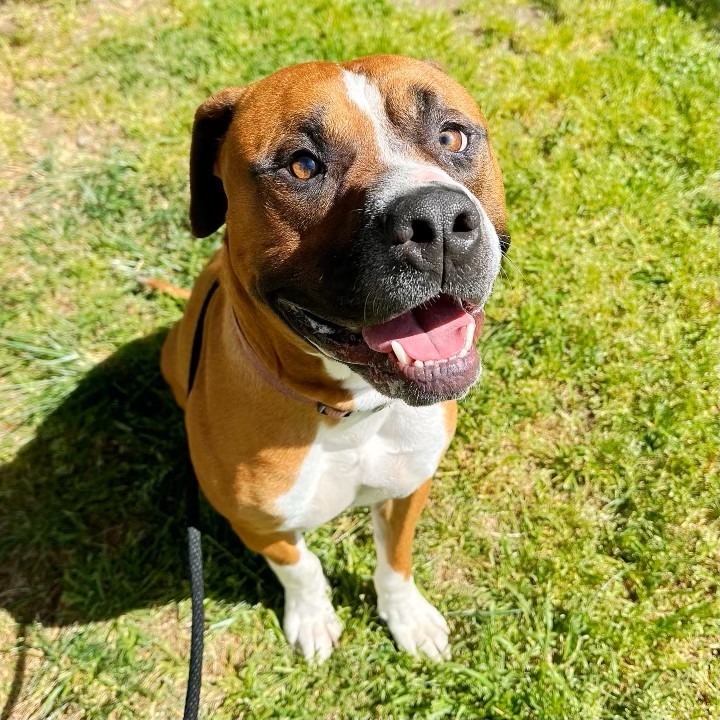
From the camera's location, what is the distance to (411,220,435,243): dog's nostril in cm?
195

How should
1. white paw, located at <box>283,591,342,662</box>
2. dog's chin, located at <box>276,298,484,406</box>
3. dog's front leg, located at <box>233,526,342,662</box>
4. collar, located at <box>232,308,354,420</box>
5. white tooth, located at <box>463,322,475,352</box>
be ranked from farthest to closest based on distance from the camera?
white paw, located at <box>283,591,342,662</box>, dog's front leg, located at <box>233,526,342,662</box>, collar, located at <box>232,308,354,420</box>, white tooth, located at <box>463,322,475,352</box>, dog's chin, located at <box>276,298,484,406</box>

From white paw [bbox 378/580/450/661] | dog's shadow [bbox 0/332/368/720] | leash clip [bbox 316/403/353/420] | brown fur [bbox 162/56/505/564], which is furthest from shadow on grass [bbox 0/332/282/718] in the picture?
leash clip [bbox 316/403/353/420]

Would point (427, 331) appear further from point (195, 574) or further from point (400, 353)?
point (195, 574)

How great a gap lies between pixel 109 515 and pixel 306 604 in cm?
125

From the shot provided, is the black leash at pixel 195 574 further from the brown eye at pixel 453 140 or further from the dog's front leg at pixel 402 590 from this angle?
the brown eye at pixel 453 140

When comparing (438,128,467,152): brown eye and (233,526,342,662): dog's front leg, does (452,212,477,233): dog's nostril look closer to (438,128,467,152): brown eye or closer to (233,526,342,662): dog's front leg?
(438,128,467,152): brown eye

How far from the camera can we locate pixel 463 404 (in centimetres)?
406

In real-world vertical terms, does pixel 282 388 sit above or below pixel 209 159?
below

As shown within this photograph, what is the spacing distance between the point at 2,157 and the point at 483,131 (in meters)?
3.92

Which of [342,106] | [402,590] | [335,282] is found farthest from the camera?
[402,590]

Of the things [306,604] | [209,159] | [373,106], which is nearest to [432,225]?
[373,106]

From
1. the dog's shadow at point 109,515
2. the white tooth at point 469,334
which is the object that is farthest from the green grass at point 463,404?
the white tooth at point 469,334

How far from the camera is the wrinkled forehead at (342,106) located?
2.23 m

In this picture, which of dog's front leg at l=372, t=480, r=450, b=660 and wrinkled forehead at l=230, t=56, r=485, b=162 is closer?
wrinkled forehead at l=230, t=56, r=485, b=162
